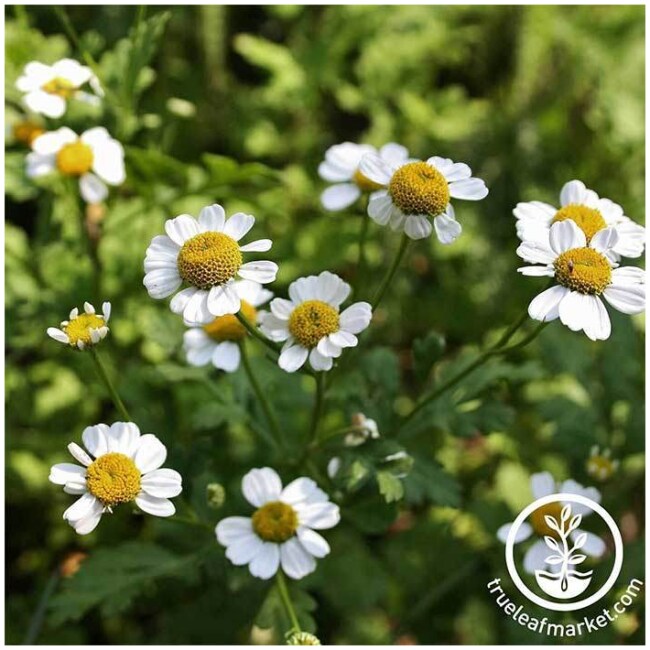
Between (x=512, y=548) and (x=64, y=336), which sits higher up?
(x=64, y=336)

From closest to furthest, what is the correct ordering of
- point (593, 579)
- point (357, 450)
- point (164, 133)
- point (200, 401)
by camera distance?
point (357, 450) < point (593, 579) < point (200, 401) < point (164, 133)

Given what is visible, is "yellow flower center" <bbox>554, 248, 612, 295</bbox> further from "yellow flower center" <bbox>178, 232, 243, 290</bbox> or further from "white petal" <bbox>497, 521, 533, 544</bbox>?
"white petal" <bbox>497, 521, 533, 544</bbox>

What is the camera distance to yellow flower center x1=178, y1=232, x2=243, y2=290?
1.92 m

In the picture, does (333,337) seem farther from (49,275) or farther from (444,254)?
(444,254)

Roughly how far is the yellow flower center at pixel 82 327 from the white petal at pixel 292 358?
0.41m

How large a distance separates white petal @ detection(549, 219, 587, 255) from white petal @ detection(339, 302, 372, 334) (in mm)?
436

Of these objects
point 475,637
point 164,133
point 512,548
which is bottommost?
point 475,637

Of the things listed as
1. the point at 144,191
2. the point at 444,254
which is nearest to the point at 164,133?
the point at 144,191

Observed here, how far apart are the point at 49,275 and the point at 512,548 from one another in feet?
5.89

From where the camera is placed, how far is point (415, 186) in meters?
2.05

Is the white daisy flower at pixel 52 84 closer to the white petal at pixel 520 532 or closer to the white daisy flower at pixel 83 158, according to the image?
the white daisy flower at pixel 83 158

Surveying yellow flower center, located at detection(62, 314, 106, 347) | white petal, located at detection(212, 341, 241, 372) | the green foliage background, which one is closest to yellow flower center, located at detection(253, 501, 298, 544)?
the green foliage background

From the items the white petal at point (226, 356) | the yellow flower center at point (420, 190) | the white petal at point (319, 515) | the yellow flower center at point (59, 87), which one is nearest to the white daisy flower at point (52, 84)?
the yellow flower center at point (59, 87)

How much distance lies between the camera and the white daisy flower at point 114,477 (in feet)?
6.19
